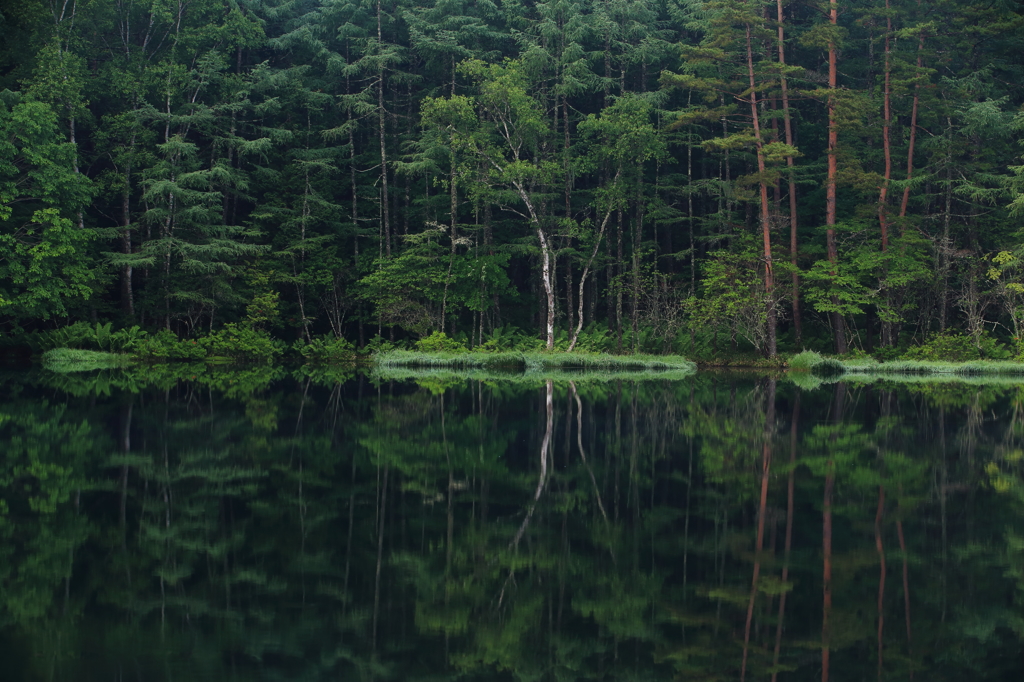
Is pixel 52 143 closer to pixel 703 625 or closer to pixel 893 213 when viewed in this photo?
pixel 893 213

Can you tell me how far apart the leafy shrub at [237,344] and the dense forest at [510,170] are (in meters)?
1.37

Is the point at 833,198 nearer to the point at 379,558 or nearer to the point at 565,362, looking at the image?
the point at 565,362

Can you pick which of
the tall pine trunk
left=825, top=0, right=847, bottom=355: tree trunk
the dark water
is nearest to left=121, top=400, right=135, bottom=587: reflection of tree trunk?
the dark water

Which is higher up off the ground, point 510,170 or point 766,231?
point 510,170

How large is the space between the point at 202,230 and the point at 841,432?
1123 inches

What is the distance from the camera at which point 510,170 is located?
34.5m

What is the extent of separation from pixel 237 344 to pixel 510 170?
1226 centimetres

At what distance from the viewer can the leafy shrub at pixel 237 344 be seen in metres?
35.6

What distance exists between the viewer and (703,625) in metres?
5.58

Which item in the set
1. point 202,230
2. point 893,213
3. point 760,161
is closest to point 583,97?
point 760,161

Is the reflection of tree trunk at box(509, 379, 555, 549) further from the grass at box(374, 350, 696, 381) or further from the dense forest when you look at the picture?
Answer: the dense forest

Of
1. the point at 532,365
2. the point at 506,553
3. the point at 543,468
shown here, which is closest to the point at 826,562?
the point at 506,553

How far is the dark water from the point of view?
16.8ft

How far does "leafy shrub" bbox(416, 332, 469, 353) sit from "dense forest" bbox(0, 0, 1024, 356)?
1.60 m
